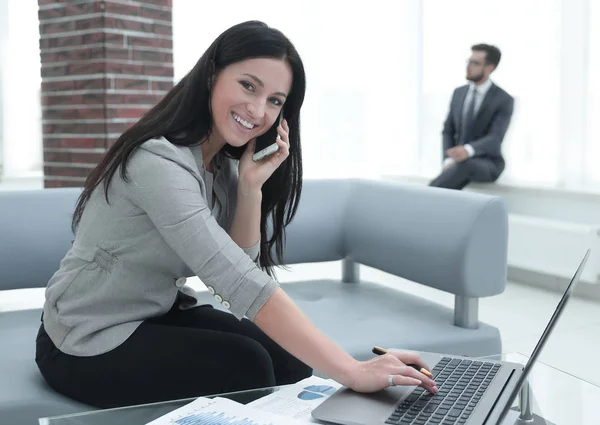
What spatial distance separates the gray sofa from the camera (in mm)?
2178

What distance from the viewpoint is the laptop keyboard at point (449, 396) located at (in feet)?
3.99

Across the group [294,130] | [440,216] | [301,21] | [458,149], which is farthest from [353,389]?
[301,21]

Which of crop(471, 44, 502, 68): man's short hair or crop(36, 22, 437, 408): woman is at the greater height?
crop(471, 44, 502, 68): man's short hair

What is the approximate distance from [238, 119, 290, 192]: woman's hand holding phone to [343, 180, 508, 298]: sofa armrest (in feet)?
2.22

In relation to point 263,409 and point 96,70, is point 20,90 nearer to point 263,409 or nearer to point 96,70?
point 96,70

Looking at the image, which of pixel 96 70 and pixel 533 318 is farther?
pixel 533 318

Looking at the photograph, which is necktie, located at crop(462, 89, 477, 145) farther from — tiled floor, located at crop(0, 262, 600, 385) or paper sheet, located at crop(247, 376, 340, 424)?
paper sheet, located at crop(247, 376, 340, 424)

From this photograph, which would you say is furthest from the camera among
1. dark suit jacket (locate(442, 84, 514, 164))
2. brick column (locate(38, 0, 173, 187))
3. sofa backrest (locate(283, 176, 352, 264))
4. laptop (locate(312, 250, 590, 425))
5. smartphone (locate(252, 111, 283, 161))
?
dark suit jacket (locate(442, 84, 514, 164))

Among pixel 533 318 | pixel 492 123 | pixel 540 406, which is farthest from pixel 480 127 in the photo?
pixel 540 406

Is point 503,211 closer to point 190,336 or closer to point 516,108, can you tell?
point 190,336

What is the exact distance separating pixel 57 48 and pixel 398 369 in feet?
9.95

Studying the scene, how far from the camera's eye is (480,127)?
212 inches

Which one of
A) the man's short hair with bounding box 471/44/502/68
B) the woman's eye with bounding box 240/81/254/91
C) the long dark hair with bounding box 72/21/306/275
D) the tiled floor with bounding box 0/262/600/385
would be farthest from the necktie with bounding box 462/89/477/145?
the woman's eye with bounding box 240/81/254/91

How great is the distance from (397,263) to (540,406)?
40.9 inches
